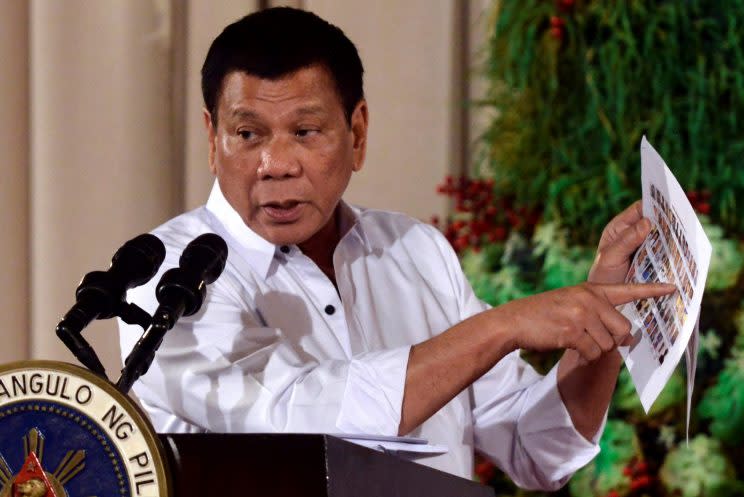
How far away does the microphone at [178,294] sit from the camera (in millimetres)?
1135

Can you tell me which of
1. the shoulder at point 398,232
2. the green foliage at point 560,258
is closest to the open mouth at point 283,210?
the shoulder at point 398,232

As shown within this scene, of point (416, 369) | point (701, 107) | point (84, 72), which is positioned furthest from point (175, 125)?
point (416, 369)

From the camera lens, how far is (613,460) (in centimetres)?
235

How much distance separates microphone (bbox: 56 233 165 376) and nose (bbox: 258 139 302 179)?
0.34 metres

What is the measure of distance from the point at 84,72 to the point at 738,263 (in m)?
1.35

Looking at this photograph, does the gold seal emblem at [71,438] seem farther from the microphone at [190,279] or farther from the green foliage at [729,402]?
the green foliage at [729,402]

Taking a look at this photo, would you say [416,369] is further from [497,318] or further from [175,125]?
[175,125]

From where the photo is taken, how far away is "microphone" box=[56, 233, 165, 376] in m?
1.13

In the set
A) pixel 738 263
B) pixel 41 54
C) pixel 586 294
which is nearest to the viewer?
pixel 586 294

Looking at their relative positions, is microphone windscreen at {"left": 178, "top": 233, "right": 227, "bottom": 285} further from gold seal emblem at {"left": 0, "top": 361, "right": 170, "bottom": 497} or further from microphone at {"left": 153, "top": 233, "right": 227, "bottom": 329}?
gold seal emblem at {"left": 0, "top": 361, "right": 170, "bottom": 497}

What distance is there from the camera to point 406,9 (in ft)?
9.29

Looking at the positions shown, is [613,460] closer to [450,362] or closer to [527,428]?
[527,428]

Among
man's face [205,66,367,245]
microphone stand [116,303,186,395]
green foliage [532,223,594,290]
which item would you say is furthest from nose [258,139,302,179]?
green foliage [532,223,594,290]

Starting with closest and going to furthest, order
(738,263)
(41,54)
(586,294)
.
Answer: (586,294), (738,263), (41,54)
